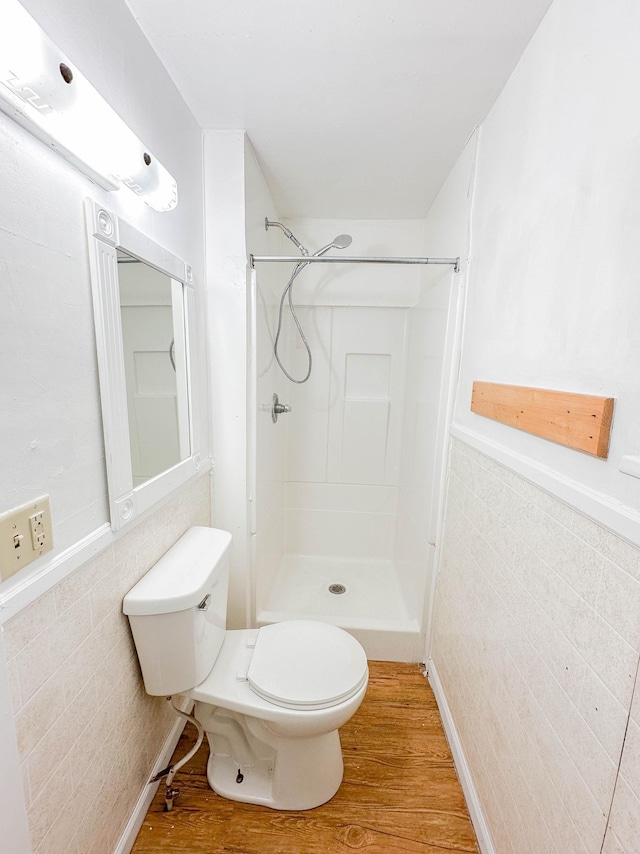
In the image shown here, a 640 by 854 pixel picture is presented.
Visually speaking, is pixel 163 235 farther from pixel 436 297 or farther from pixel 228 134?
pixel 436 297

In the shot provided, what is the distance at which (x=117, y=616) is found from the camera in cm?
98

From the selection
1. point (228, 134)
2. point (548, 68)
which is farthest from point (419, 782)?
point (228, 134)

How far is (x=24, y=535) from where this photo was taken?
2.17ft

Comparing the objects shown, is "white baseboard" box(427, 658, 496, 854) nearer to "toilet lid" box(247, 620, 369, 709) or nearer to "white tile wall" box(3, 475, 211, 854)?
"toilet lid" box(247, 620, 369, 709)

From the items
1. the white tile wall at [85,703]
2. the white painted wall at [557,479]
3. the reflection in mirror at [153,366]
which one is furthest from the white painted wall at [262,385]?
the white painted wall at [557,479]

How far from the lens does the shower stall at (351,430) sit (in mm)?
1732

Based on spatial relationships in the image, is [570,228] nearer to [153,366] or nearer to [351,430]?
[153,366]

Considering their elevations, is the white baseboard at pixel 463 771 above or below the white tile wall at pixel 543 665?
below

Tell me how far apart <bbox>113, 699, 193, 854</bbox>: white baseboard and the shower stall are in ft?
1.70

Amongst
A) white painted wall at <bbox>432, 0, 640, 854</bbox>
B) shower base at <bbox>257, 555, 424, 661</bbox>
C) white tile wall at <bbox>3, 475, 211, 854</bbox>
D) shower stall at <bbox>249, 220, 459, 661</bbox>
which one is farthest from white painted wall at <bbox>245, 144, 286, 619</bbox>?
white painted wall at <bbox>432, 0, 640, 854</bbox>

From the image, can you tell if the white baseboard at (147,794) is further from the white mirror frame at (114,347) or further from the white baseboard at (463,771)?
the white baseboard at (463,771)

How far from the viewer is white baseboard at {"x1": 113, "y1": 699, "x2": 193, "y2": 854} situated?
104 centimetres

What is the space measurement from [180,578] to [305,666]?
0.51 m

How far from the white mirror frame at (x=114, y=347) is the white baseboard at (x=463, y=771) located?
4.47ft
